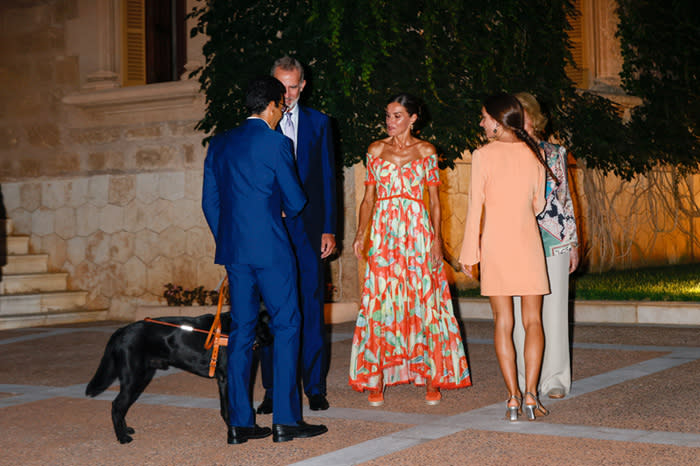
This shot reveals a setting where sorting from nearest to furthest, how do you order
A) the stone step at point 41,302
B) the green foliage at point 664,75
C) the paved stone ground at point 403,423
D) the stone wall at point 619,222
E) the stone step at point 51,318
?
the paved stone ground at point 403,423 < the stone step at point 51,318 < the stone step at point 41,302 < the stone wall at point 619,222 < the green foliage at point 664,75

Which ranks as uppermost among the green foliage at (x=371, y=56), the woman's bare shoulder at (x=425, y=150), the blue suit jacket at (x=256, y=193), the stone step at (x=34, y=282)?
the green foliage at (x=371, y=56)

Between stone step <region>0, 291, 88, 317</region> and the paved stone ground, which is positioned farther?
stone step <region>0, 291, 88, 317</region>

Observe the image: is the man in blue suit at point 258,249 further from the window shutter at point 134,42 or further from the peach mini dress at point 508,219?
the window shutter at point 134,42

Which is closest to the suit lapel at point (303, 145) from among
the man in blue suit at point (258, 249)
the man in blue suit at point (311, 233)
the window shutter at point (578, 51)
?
the man in blue suit at point (311, 233)

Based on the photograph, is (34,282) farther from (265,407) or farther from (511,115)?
(511,115)

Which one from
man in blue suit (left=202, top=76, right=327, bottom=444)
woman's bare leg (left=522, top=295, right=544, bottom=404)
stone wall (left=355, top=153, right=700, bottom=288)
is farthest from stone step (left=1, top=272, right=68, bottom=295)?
woman's bare leg (left=522, top=295, right=544, bottom=404)

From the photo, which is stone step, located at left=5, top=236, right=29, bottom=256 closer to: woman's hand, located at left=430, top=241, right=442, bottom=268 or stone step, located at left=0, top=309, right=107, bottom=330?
stone step, located at left=0, top=309, right=107, bottom=330

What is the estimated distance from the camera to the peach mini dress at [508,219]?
502cm

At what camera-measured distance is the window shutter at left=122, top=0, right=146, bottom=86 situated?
13.0 m

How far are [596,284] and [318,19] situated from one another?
5545 mm

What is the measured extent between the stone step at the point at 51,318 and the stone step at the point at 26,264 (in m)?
0.93

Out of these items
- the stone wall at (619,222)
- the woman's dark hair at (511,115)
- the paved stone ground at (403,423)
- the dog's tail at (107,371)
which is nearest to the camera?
the paved stone ground at (403,423)

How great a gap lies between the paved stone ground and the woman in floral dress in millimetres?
235

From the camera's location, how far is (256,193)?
4570 millimetres
